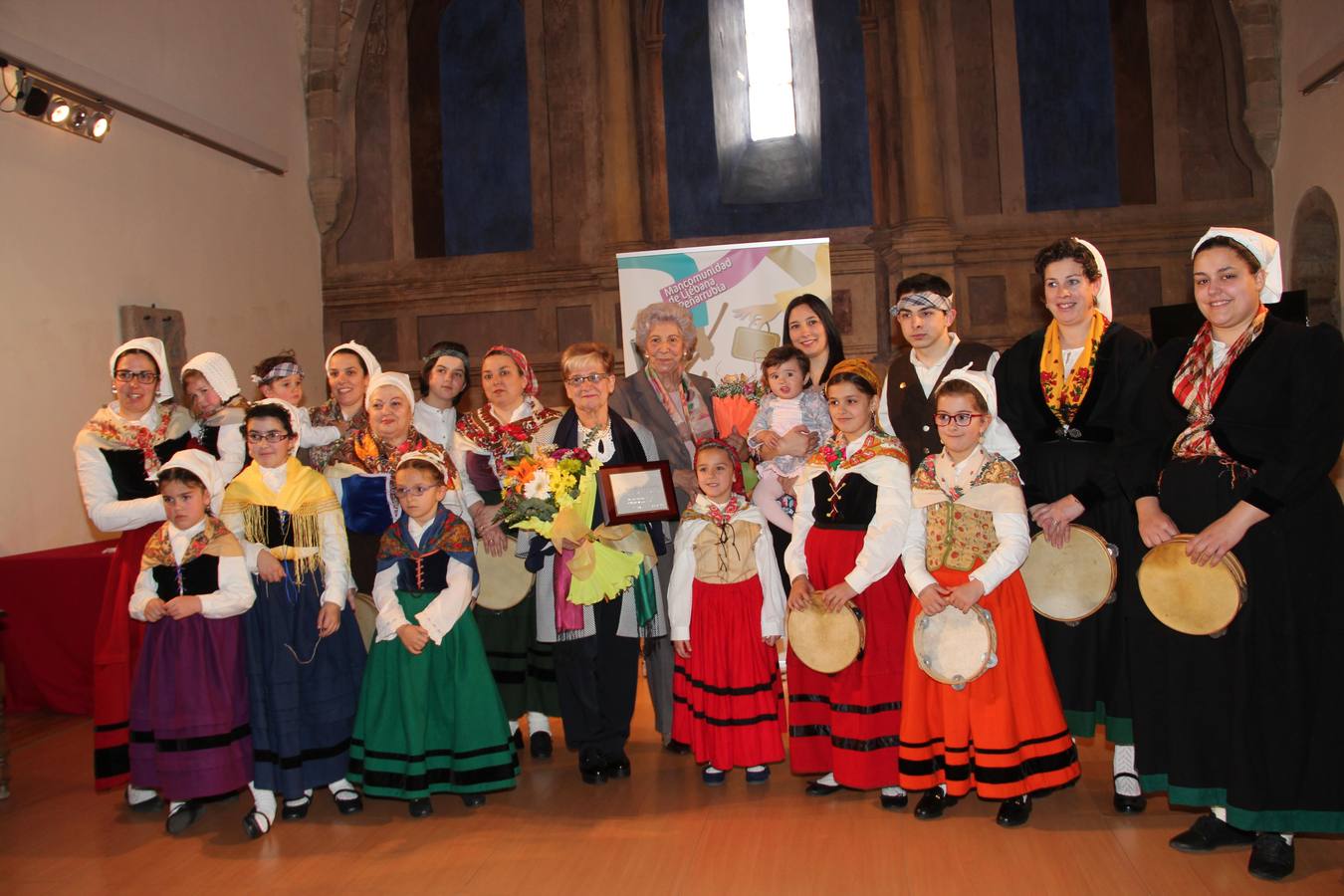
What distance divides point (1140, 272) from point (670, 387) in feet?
20.9

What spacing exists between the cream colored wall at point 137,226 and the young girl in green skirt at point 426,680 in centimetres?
377

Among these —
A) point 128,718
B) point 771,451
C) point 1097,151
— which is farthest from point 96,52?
point 1097,151

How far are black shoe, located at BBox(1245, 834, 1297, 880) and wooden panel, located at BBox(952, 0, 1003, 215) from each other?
7245 millimetres

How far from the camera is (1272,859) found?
299 centimetres

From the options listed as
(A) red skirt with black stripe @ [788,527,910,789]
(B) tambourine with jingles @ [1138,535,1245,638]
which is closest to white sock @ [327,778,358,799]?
(A) red skirt with black stripe @ [788,527,910,789]

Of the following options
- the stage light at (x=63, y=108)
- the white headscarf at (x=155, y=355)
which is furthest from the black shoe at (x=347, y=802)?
the stage light at (x=63, y=108)

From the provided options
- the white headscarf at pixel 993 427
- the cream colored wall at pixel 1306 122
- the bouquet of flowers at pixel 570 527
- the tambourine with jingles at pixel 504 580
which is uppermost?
the cream colored wall at pixel 1306 122

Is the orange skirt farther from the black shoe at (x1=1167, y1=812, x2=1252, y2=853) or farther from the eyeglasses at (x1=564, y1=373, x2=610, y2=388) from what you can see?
the eyeglasses at (x1=564, y1=373, x2=610, y2=388)

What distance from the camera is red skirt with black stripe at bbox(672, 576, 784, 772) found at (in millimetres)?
3930

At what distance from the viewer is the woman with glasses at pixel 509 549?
439cm

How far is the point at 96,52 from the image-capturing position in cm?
718

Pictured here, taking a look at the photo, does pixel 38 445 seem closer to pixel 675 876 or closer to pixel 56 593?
pixel 56 593

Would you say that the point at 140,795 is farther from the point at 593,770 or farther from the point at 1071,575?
the point at 1071,575

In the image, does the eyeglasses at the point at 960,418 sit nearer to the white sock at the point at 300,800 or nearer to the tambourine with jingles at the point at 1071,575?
the tambourine with jingles at the point at 1071,575
